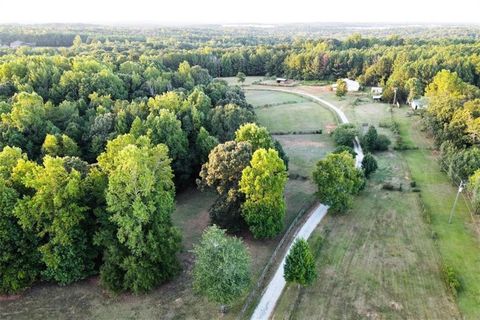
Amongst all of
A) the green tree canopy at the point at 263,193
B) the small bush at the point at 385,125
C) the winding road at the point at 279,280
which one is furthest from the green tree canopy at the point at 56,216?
the small bush at the point at 385,125

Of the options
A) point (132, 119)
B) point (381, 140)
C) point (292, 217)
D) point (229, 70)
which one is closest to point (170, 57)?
point (229, 70)

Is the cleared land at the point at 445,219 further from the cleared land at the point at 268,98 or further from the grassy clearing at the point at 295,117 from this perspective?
the cleared land at the point at 268,98

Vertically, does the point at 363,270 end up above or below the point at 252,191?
below

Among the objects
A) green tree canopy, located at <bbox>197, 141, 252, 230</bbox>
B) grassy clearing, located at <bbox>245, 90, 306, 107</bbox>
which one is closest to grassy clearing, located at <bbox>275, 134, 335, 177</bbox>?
green tree canopy, located at <bbox>197, 141, 252, 230</bbox>

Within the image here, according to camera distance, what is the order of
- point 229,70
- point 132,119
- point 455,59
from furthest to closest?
point 229,70
point 455,59
point 132,119

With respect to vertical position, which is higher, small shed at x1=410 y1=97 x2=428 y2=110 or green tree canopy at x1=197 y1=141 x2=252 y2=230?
green tree canopy at x1=197 y1=141 x2=252 y2=230

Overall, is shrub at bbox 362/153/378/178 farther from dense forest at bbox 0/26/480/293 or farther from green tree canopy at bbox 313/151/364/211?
dense forest at bbox 0/26/480/293

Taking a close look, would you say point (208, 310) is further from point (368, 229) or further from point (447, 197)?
point (447, 197)
